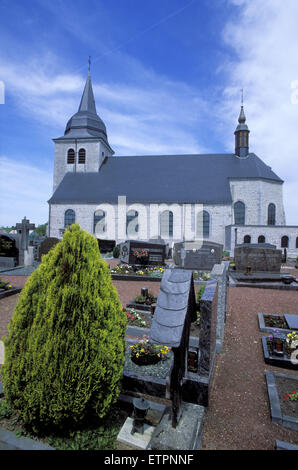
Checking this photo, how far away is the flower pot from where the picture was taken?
168 inches

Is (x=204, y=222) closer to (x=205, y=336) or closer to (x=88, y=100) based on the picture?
(x=88, y=100)

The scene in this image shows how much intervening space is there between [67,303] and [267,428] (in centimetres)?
298

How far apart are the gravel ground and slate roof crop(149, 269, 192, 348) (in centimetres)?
153

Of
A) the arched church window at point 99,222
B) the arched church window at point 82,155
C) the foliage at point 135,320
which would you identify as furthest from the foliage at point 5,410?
the arched church window at point 82,155

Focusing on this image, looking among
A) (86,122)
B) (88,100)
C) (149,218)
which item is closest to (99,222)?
(149,218)

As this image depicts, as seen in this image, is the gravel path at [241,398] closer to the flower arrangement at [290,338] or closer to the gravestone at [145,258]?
the flower arrangement at [290,338]

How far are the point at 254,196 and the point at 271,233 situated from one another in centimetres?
510

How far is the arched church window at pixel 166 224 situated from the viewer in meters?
27.8

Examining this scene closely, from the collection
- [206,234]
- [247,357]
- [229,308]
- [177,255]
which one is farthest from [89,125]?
[247,357]

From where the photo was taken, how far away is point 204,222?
27141 millimetres

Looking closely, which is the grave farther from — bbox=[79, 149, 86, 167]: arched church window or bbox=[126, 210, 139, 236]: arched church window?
bbox=[79, 149, 86, 167]: arched church window

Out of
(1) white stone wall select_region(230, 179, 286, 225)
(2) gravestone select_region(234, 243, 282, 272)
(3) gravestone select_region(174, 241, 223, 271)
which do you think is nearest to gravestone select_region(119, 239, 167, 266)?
(3) gravestone select_region(174, 241, 223, 271)

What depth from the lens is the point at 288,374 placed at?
4.40 meters
